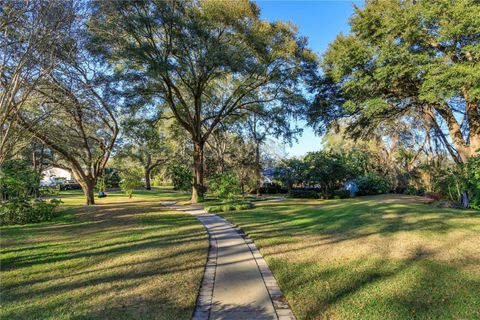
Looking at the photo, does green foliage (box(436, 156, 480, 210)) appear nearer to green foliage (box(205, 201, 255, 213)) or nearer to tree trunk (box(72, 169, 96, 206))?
green foliage (box(205, 201, 255, 213))

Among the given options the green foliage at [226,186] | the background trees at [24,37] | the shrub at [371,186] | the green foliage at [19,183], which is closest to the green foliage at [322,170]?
the shrub at [371,186]

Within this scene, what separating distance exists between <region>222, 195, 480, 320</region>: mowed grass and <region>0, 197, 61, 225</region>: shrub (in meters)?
8.30

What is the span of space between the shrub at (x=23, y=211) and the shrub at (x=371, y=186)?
22665mm

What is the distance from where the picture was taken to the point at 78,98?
12492 millimetres

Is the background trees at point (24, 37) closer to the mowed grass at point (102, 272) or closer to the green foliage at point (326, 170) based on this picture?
the mowed grass at point (102, 272)

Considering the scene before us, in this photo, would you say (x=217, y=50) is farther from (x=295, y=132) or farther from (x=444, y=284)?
(x=444, y=284)

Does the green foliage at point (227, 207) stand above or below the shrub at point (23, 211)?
below

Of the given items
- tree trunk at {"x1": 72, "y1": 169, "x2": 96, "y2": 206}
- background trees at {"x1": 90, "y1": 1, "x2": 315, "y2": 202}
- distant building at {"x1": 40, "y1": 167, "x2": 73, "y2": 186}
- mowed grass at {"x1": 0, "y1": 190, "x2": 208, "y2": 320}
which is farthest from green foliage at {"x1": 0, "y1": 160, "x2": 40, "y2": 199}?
background trees at {"x1": 90, "y1": 1, "x2": 315, "y2": 202}

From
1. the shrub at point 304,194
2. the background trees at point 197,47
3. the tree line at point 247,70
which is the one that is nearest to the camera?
the tree line at point 247,70

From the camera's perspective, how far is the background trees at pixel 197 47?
48.1ft

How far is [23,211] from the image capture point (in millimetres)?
10570

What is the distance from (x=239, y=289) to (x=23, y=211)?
10.3m

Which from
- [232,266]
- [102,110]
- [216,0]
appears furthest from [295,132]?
[232,266]

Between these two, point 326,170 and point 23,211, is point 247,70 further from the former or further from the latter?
point 23,211
